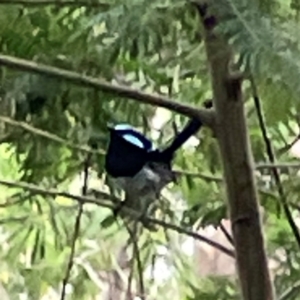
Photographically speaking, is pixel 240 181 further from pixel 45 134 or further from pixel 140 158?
pixel 45 134

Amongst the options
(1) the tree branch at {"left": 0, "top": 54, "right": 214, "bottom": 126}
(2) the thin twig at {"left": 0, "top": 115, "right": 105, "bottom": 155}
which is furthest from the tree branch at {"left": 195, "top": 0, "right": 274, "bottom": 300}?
(2) the thin twig at {"left": 0, "top": 115, "right": 105, "bottom": 155}

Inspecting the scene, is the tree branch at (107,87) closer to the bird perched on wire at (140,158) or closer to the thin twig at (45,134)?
the bird perched on wire at (140,158)

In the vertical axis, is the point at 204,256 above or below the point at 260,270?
above

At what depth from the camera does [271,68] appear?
40cm

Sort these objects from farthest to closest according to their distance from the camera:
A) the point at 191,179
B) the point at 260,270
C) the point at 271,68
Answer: the point at 191,179, the point at 260,270, the point at 271,68

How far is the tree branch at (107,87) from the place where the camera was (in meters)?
0.55

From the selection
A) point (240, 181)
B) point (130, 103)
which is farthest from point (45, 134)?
point (240, 181)

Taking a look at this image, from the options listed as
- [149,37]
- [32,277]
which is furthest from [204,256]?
[149,37]

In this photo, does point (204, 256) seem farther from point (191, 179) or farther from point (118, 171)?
point (118, 171)

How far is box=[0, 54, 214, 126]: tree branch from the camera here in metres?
0.55

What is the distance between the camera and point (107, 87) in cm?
57

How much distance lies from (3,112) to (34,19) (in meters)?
0.12

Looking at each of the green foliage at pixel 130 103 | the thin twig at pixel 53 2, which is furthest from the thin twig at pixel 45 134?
→ the thin twig at pixel 53 2

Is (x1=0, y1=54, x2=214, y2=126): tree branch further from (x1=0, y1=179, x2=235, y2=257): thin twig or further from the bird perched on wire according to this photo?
(x1=0, y1=179, x2=235, y2=257): thin twig
